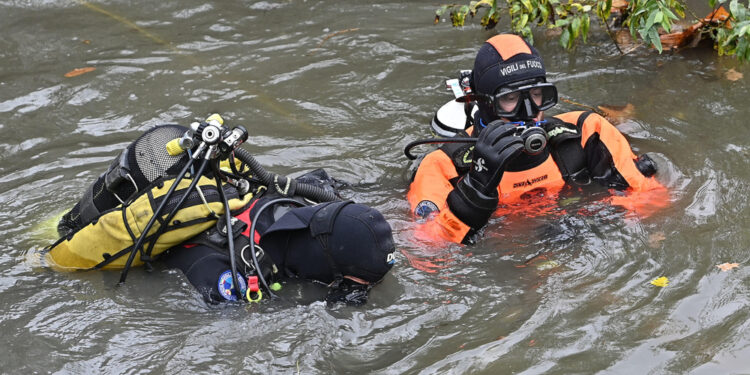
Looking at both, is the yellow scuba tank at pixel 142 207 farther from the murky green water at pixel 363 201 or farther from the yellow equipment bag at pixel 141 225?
the murky green water at pixel 363 201

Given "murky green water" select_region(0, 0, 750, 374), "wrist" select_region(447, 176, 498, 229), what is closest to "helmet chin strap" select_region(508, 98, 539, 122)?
"wrist" select_region(447, 176, 498, 229)

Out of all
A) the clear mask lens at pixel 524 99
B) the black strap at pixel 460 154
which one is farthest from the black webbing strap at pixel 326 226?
the clear mask lens at pixel 524 99

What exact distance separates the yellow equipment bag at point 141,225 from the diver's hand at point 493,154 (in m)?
1.25

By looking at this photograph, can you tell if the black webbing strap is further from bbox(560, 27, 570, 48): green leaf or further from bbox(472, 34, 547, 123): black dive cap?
bbox(560, 27, 570, 48): green leaf

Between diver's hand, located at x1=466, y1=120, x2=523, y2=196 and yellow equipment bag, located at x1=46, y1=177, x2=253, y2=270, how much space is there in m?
1.25

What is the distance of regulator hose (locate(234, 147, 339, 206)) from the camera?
3.90m

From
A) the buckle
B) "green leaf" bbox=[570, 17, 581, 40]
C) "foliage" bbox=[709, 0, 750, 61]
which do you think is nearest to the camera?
the buckle

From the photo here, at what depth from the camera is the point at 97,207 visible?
4043mm

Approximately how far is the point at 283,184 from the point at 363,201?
1022 mm

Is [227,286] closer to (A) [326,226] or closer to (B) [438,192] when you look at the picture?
(A) [326,226]

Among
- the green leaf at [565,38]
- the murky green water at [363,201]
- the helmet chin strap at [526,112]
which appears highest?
the green leaf at [565,38]

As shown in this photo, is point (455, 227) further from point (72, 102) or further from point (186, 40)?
point (186, 40)

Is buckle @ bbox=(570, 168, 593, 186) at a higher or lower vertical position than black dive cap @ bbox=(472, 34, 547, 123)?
lower

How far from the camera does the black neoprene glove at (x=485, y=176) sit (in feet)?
12.9
